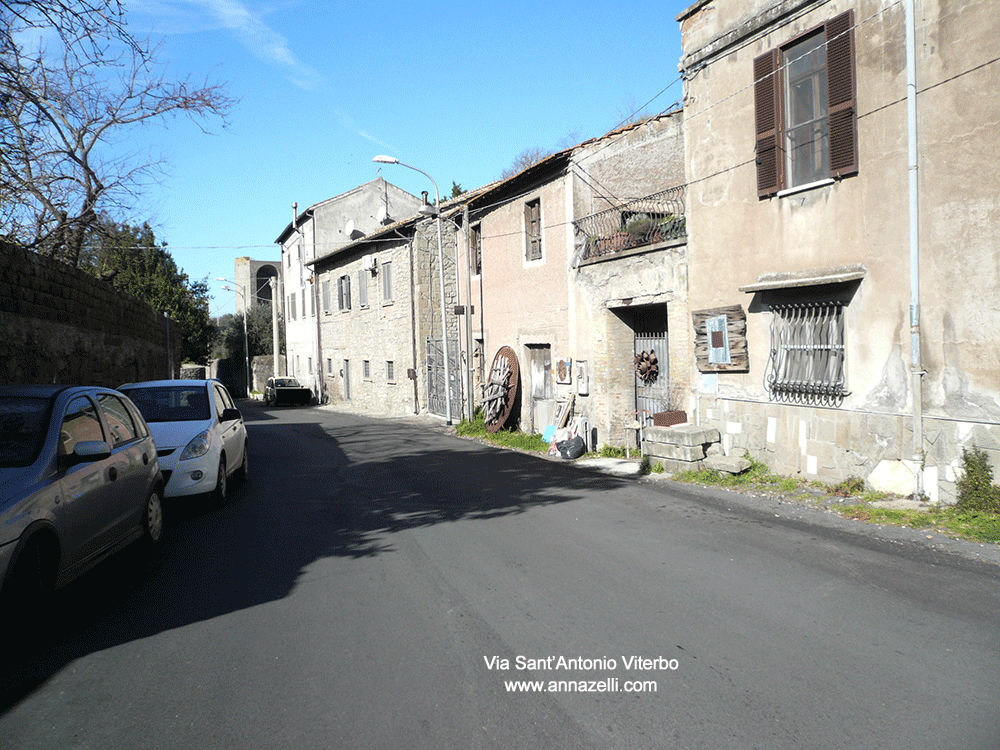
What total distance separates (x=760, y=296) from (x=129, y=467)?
796cm

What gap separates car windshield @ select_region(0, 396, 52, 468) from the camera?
461 centimetres

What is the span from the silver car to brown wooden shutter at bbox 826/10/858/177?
8273mm

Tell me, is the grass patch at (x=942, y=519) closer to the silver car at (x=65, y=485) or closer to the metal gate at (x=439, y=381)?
the silver car at (x=65, y=485)

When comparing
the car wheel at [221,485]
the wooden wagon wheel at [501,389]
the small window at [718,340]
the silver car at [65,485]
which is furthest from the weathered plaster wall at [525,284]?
the silver car at [65,485]

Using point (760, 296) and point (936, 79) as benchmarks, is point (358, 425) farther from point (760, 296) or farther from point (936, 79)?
point (936, 79)

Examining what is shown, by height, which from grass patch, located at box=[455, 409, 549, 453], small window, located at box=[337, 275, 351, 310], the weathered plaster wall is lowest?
grass patch, located at box=[455, 409, 549, 453]

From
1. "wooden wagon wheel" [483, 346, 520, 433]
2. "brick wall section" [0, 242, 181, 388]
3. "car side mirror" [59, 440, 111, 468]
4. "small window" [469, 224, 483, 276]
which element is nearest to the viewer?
"car side mirror" [59, 440, 111, 468]

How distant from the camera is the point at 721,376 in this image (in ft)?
35.2

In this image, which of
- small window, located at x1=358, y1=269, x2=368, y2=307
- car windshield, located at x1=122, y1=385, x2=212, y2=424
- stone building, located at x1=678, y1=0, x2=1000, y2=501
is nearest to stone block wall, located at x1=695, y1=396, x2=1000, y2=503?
stone building, located at x1=678, y1=0, x2=1000, y2=501

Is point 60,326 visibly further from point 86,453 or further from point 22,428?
point 86,453

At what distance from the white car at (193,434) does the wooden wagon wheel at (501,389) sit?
302 inches

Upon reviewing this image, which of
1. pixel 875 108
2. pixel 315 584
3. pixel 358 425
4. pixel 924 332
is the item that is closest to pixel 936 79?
pixel 875 108

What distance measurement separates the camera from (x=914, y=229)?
7613 millimetres

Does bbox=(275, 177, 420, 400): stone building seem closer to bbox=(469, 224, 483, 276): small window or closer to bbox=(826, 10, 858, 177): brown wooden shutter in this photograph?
bbox=(469, 224, 483, 276): small window
